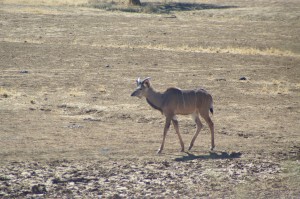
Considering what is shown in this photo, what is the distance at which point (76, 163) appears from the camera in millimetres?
13492

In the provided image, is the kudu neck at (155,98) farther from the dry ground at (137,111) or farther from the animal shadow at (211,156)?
the animal shadow at (211,156)

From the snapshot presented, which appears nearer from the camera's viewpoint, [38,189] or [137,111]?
[38,189]

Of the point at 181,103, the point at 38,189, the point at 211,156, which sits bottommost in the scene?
the point at 38,189

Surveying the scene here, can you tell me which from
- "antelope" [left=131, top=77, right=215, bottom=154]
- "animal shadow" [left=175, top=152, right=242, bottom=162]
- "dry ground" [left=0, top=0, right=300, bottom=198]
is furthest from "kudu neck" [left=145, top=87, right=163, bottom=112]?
"animal shadow" [left=175, top=152, right=242, bottom=162]

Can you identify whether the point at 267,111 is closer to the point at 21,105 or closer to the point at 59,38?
the point at 21,105

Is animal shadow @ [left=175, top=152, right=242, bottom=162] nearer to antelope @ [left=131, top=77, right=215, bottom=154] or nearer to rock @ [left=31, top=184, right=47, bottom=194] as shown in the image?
antelope @ [left=131, top=77, right=215, bottom=154]

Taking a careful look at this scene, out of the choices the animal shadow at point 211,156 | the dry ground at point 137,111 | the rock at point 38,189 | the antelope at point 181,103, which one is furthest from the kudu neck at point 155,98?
the rock at point 38,189

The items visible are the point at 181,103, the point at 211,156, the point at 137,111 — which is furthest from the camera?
the point at 137,111

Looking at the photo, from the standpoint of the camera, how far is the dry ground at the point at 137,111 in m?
12.6

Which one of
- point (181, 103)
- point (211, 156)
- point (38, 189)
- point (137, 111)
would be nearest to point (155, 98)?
point (181, 103)

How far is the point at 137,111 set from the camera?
61.3 feet

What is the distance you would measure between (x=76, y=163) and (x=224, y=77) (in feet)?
37.9

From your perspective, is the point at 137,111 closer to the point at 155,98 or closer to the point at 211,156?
the point at 155,98

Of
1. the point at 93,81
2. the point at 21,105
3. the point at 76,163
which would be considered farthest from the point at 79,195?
the point at 93,81
